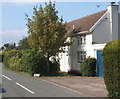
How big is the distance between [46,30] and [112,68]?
518 inches

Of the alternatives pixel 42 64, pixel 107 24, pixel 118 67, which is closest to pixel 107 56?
pixel 118 67

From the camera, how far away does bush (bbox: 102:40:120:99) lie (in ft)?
28.0

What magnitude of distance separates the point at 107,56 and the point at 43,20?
551 inches

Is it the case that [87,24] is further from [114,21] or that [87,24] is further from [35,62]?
[35,62]

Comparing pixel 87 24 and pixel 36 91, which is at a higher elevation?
pixel 87 24

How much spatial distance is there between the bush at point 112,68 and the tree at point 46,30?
12.2m

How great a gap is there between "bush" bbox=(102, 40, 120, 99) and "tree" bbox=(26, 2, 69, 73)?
481 inches

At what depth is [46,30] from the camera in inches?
832

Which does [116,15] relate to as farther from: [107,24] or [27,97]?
[27,97]

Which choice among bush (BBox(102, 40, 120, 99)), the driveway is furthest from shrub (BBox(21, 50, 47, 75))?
bush (BBox(102, 40, 120, 99))

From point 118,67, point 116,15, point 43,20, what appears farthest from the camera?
point 116,15

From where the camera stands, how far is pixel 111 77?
8.91 meters

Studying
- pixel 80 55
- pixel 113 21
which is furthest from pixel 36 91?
pixel 113 21

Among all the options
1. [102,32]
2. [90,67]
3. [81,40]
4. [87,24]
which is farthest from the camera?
[87,24]
